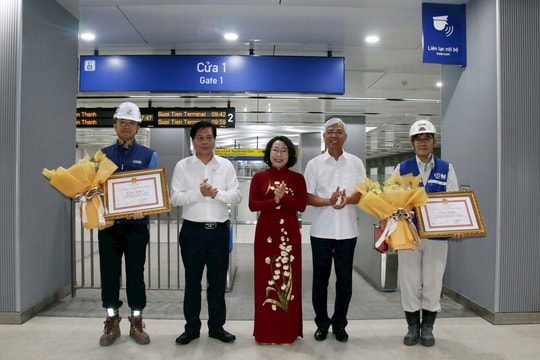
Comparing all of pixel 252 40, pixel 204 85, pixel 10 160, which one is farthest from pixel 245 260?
pixel 10 160

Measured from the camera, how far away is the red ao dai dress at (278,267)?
313cm

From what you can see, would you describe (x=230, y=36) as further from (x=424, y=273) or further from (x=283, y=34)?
(x=424, y=273)

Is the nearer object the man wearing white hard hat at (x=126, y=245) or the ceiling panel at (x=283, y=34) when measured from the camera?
the man wearing white hard hat at (x=126, y=245)

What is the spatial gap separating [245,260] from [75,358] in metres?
4.22

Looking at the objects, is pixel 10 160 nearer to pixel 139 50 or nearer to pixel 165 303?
pixel 165 303

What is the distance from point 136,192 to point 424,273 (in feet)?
8.07

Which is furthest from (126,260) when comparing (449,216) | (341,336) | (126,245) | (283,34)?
(283,34)

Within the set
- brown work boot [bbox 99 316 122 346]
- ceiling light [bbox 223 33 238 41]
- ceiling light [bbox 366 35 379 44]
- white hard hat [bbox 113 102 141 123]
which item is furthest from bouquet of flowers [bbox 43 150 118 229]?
ceiling light [bbox 366 35 379 44]

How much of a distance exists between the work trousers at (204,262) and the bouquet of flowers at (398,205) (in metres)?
1.21

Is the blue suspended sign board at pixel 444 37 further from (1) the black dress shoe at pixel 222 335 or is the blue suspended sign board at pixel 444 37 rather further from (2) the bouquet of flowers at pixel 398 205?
(1) the black dress shoe at pixel 222 335

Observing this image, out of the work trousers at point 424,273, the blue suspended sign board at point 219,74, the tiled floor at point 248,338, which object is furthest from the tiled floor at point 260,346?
the blue suspended sign board at point 219,74

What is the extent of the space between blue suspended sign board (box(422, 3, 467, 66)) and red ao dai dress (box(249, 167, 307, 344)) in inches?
95.6

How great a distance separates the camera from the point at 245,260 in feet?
23.0

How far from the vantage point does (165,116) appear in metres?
8.83
